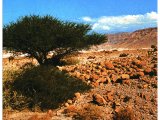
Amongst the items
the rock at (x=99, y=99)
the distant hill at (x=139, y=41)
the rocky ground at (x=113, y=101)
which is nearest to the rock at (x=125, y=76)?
the rocky ground at (x=113, y=101)

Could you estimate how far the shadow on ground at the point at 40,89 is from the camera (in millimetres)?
10281

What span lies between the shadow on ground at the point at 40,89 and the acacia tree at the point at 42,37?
5177 mm

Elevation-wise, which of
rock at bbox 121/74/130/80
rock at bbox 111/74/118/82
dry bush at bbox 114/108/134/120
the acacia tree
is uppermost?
the acacia tree

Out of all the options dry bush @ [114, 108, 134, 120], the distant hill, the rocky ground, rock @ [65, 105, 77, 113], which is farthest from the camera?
the distant hill

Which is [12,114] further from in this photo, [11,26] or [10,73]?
[11,26]

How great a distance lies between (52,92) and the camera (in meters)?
10.7

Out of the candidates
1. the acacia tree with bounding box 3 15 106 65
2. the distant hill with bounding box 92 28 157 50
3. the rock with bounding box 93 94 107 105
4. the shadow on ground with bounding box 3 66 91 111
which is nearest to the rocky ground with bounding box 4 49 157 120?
the rock with bounding box 93 94 107 105

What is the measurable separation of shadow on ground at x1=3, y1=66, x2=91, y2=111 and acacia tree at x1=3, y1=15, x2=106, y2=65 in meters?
5.18

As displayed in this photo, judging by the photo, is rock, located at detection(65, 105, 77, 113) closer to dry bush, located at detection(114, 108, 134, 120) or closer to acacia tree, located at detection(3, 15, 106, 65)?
dry bush, located at detection(114, 108, 134, 120)

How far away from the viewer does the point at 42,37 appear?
55.0ft

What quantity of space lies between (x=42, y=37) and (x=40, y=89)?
6.20 meters

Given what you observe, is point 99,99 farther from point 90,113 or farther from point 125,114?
point 125,114

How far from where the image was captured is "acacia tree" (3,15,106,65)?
1677 centimetres

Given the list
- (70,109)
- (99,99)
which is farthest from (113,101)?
(70,109)
